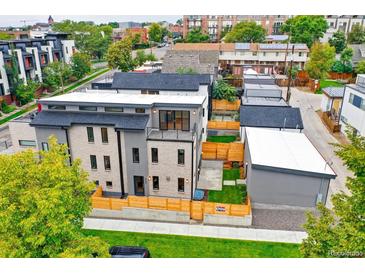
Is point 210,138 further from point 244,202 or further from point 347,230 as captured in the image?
point 347,230

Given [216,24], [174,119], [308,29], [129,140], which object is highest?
[216,24]

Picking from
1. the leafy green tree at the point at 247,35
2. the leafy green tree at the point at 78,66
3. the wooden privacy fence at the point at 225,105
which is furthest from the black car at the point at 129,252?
the leafy green tree at the point at 247,35

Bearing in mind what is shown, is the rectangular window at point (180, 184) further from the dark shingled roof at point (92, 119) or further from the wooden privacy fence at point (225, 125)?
the wooden privacy fence at point (225, 125)

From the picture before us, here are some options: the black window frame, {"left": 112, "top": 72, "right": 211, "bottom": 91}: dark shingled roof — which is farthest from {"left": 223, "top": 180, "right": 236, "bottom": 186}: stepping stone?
{"left": 112, "top": 72, "right": 211, "bottom": 91}: dark shingled roof

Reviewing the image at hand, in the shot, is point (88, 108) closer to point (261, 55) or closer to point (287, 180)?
point (287, 180)

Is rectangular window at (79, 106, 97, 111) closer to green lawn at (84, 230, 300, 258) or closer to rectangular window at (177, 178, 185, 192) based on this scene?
rectangular window at (177, 178, 185, 192)

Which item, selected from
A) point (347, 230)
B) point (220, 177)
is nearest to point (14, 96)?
point (220, 177)

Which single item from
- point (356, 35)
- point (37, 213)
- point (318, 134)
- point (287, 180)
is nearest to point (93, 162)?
point (37, 213)
